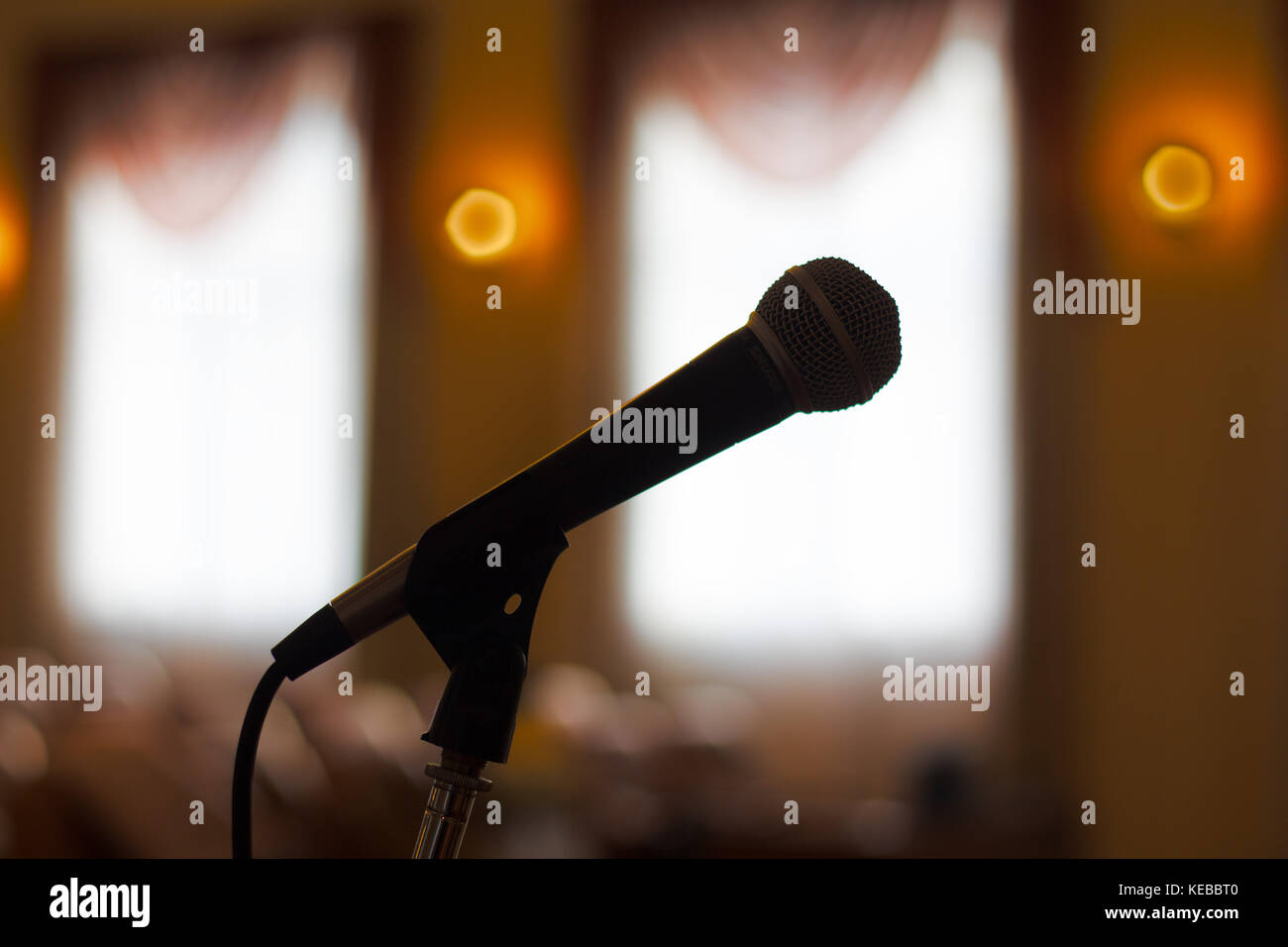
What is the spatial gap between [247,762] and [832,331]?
18.1 inches

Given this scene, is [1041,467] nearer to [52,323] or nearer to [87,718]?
[87,718]

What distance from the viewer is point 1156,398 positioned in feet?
13.2

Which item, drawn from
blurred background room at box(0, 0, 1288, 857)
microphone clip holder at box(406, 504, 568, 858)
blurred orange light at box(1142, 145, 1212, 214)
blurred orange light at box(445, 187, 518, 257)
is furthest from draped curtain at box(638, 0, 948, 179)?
microphone clip holder at box(406, 504, 568, 858)

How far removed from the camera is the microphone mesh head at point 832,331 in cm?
60

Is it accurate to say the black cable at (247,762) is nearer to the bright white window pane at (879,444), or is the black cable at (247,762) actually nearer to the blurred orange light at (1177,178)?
the bright white window pane at (879,444)

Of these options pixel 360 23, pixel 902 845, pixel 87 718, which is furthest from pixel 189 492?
pixel 902 845

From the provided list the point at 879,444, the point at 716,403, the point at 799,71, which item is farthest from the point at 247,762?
the point at 799,71

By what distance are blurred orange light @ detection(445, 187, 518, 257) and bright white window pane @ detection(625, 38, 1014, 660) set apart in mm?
835

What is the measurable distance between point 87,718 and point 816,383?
460 cm

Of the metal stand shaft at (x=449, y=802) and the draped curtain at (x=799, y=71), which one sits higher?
the draped curtain at (x=799, y=71)

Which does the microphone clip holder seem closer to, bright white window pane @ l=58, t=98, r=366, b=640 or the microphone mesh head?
the microphone mesh head

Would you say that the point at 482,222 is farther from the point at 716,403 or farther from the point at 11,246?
the point at 716,403

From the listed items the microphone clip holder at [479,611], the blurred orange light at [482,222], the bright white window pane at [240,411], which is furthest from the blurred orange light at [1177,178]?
the microphone clip holder at [479,611]

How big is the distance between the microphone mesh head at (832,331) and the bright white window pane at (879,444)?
345cm
